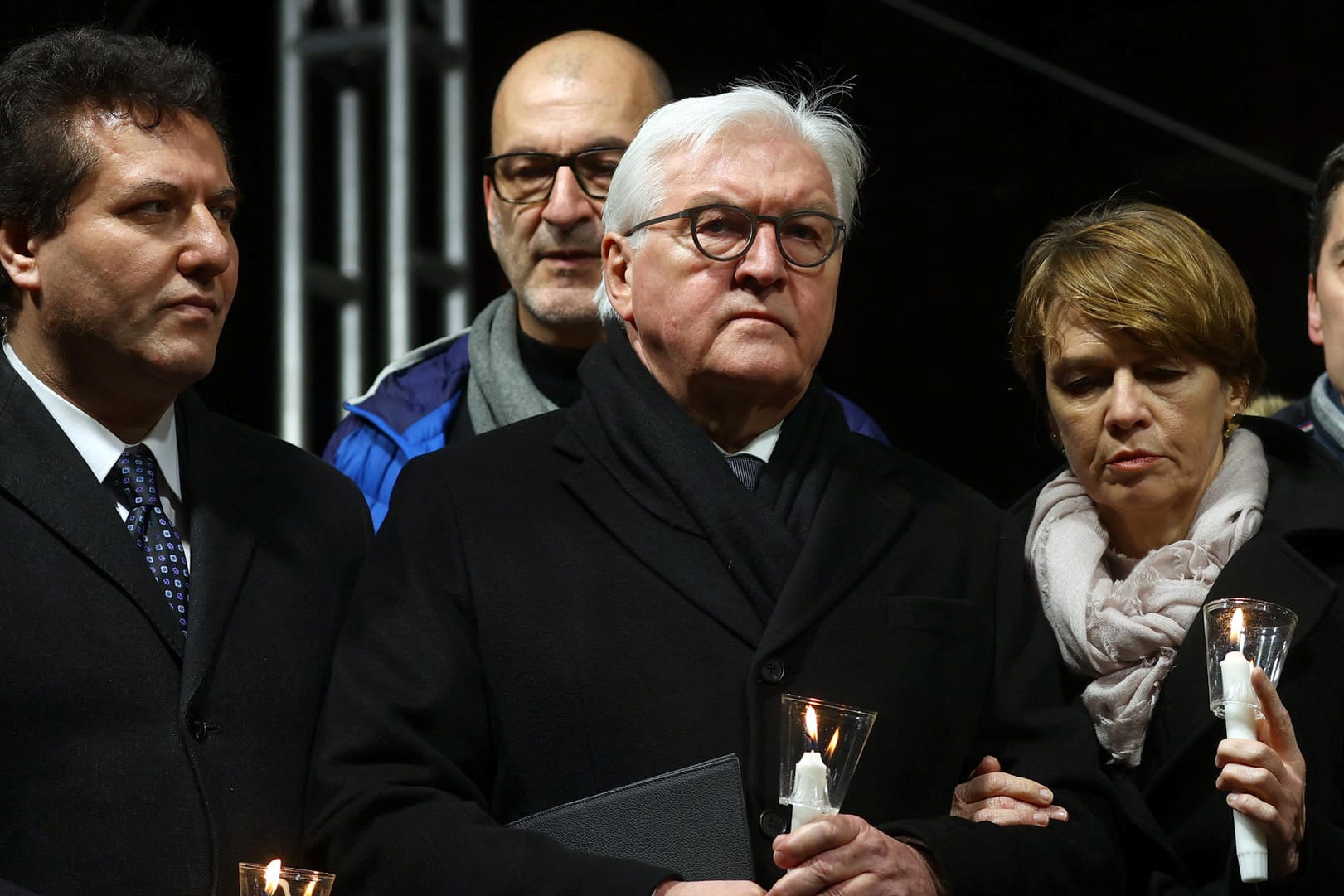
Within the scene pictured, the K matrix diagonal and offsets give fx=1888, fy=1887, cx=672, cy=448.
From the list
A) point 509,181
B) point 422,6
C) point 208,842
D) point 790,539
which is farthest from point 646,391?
point 422,6

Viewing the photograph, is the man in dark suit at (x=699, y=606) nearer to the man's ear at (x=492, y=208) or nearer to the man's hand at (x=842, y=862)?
the man's hand at (x=842, y=862)

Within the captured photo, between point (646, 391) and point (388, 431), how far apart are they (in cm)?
112

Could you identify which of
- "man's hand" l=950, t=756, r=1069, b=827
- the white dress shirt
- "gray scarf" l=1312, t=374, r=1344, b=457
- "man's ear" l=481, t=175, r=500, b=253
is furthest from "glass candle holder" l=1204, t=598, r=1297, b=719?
"man's ear" l=481, t=175, r=500, b=253

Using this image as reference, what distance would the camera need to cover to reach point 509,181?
411cm

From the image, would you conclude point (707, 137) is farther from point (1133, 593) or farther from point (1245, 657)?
point (1245, 657)

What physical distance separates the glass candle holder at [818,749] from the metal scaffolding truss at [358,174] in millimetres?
2389

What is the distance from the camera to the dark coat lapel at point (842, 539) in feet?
9.18

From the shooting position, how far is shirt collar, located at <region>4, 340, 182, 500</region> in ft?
9.78

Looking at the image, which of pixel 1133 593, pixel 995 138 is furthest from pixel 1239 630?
pixel 995 138

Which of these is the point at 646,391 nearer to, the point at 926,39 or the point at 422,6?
the point at 926,39

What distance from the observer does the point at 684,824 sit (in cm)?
261

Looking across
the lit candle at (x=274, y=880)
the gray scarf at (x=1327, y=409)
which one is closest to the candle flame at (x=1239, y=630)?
the gray scarf at (x=1327, y=409)

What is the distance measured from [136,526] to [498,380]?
1.18 m

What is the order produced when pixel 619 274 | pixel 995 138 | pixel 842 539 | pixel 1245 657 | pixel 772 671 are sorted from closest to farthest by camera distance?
pixel 1245 657 → pixel 772 671 → pixel 842 539 → pixel 619 274 → pixel 995 138
